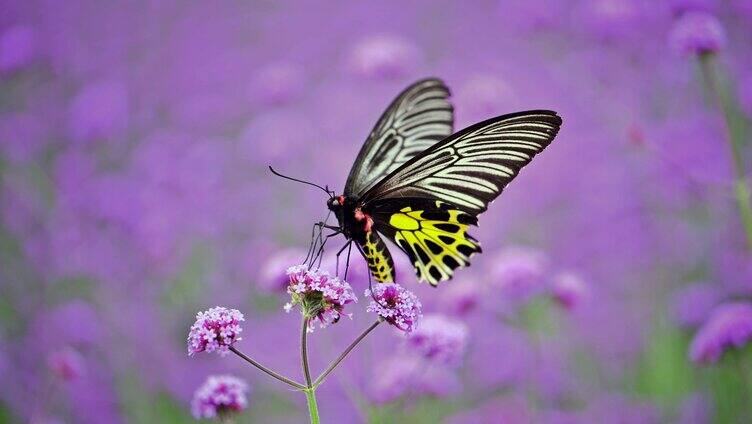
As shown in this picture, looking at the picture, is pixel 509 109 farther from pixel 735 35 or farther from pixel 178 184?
pixel 178 184

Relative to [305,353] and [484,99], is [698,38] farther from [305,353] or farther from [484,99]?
[305,353]

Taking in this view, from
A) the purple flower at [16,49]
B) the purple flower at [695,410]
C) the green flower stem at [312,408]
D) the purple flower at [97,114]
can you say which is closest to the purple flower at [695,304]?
the purple flower at [695,410]

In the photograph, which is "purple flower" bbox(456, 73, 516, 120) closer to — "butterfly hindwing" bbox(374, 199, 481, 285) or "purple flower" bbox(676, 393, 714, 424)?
"purple flower" bbox(676, 393, 714, 424)

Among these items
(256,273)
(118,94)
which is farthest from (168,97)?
(256,273)

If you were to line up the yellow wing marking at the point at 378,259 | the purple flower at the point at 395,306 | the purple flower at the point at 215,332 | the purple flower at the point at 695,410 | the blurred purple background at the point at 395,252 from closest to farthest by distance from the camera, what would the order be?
1. the purple flower at the point at 215,332
2. the purple flower at the point at 395,306
3. the yellow wing marking at the point at 378,259
4. the purple flower at the point at 695,410
5. the blurred purple background at the point at 395,252

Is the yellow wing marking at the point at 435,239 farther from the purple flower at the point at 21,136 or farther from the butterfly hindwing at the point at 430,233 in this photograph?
the purple flower at the point at 21,136

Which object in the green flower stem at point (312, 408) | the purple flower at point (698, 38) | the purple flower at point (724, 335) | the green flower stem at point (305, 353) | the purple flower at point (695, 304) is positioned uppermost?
the purple flower at point (698, 38)

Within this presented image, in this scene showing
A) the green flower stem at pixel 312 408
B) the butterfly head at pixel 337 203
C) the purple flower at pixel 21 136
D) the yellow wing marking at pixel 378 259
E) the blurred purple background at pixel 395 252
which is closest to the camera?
the green flower stem at pixel 312 408
